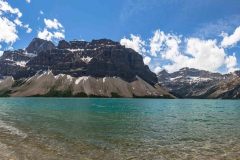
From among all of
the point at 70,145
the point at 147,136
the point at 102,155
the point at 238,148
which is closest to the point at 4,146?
the point at 70,145

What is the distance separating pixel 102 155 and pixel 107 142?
841 cm

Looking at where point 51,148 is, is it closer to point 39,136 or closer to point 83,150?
point 83,150

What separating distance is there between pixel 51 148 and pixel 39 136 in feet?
32.8

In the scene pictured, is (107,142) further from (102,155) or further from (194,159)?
(194,159)

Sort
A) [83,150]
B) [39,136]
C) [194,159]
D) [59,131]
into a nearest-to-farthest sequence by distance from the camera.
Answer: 1. [194,159]
2. [83,150]
3. [39,136]
4. [59,131]

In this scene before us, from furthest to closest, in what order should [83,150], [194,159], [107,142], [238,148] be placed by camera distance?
[107,142]
[238,148]
[83,150]
[194,159]

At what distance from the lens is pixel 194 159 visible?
34.7 metres

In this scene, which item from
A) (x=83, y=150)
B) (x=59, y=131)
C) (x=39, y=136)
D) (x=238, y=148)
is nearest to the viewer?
(x=83, y=150)

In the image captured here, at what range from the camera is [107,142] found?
4419cm

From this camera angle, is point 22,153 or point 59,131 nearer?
point 22,153

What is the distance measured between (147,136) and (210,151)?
13.4m

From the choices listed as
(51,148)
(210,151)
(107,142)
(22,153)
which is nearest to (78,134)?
(107,142)

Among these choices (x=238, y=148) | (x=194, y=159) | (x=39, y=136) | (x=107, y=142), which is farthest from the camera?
(x=39, y=136)

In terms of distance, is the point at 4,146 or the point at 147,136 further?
the point at 147,136
